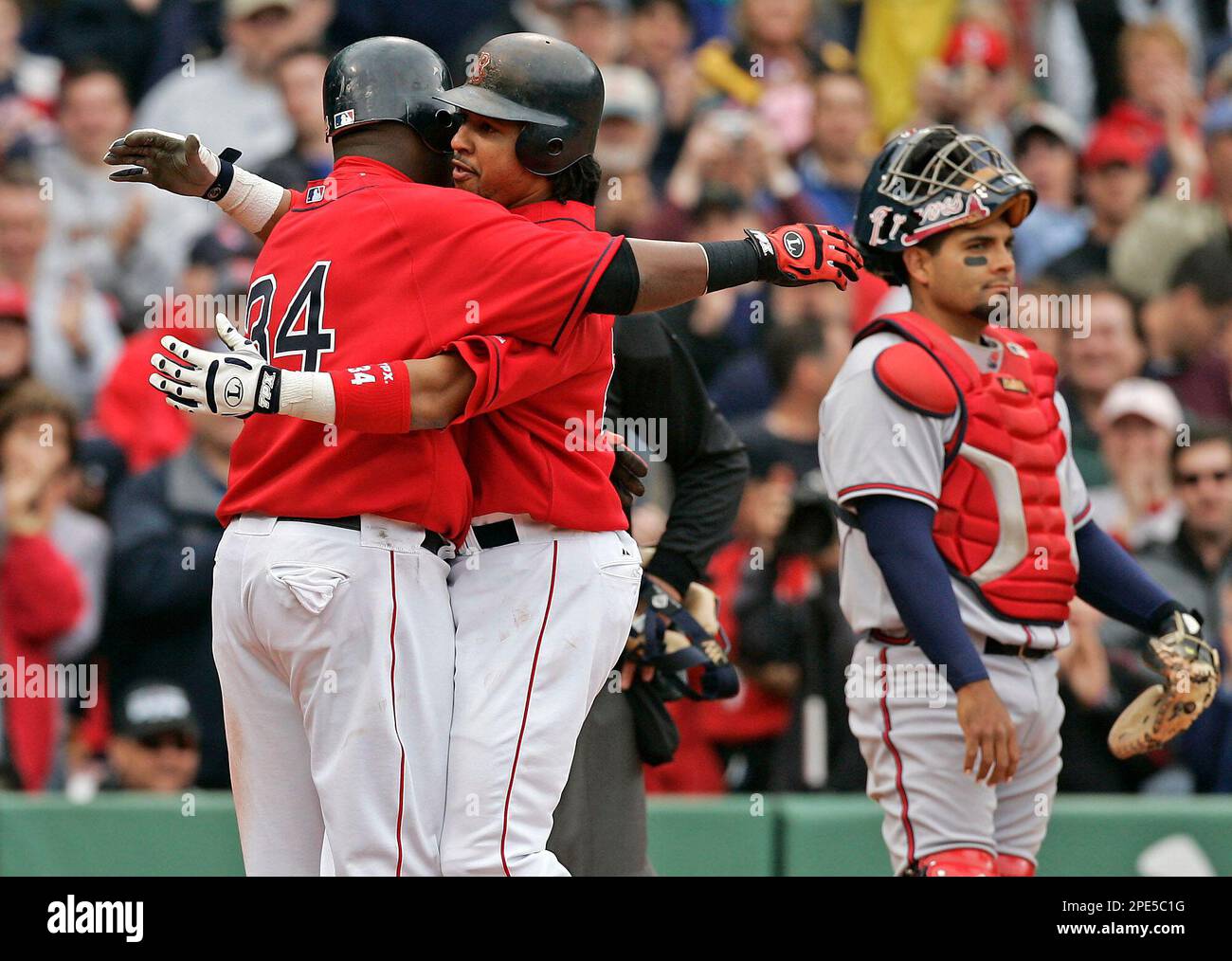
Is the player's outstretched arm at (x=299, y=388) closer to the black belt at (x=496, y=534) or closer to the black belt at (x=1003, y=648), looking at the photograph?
the black belt at (x=496, y=534)

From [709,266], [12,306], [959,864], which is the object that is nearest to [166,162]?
[709,266]

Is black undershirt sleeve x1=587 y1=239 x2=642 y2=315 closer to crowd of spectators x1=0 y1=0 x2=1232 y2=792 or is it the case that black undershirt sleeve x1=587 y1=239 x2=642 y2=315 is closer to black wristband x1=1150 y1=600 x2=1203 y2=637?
black wristband x1=1150 y1=600 x2=1203 y2=637

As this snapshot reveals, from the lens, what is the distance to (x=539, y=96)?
4121 mm

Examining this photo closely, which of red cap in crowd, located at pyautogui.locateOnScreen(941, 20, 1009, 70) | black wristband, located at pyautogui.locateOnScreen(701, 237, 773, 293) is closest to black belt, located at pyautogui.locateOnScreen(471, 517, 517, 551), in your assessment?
black wristband, located at pyautogui.locateOnScreen(701, 237, 773, 293)

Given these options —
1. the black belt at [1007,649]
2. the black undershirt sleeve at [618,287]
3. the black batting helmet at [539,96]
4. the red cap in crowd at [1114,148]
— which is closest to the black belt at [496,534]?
the black undershirt sleeve at [618,287]

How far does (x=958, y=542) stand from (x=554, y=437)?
112 centimetres

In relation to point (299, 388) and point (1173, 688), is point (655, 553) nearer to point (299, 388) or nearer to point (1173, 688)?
point (1173, 688)

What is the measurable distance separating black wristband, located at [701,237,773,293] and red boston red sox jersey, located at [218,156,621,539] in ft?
0.71

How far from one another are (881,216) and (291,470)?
1.73 meters

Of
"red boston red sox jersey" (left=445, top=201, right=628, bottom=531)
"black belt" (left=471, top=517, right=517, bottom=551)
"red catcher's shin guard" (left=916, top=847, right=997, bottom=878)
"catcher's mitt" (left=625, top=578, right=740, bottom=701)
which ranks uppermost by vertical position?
"red boston red sox jersey" (left=445, top=201, right=628, bottom=531)

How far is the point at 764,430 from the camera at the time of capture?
26.3ft

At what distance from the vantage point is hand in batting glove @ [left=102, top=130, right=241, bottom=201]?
14.6 ft
